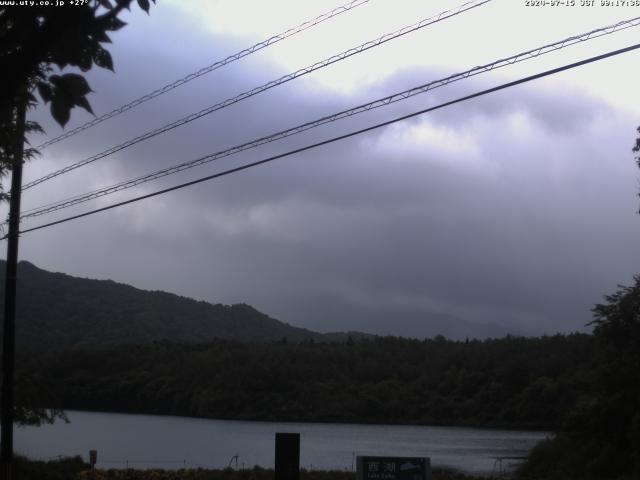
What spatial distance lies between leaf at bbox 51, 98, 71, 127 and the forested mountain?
194 feet

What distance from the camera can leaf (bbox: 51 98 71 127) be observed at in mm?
5223

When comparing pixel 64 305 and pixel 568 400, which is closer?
pixel 568 400

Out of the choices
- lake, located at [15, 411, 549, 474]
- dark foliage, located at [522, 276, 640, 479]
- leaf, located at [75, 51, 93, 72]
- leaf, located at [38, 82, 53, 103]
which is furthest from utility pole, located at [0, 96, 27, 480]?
dark foliage, located at [522, 276, 640, 479]

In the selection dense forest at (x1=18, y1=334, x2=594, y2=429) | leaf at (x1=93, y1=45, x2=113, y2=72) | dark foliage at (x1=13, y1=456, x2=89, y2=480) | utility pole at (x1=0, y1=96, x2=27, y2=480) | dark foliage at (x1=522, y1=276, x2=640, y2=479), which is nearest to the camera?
leaf at (x1=93, y1=45, x2=113, y2=72)

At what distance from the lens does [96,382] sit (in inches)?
2707

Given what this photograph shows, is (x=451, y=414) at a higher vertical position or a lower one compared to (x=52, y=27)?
lower

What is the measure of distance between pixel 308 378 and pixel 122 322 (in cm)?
5154

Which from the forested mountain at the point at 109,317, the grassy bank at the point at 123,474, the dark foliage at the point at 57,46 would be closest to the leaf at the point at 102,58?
the dark foliage at the point at 57,46

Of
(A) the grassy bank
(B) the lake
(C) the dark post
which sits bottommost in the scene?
(B) the lake

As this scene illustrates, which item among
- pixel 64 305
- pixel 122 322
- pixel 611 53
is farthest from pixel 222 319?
pixel 611 53

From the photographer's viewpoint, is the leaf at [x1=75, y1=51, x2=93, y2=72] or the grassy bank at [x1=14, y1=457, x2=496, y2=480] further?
the grassy bank at [x1=14, y1=457, x2=496, y2=480]

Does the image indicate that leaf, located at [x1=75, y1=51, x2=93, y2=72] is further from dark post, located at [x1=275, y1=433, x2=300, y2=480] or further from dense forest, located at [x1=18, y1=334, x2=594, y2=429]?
dense forest, located at [x1=18, y1=334, x2=594, y2=429]

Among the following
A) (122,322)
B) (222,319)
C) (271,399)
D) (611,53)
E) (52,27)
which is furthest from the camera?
(222,319)

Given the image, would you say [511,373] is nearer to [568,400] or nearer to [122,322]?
[568,400]
